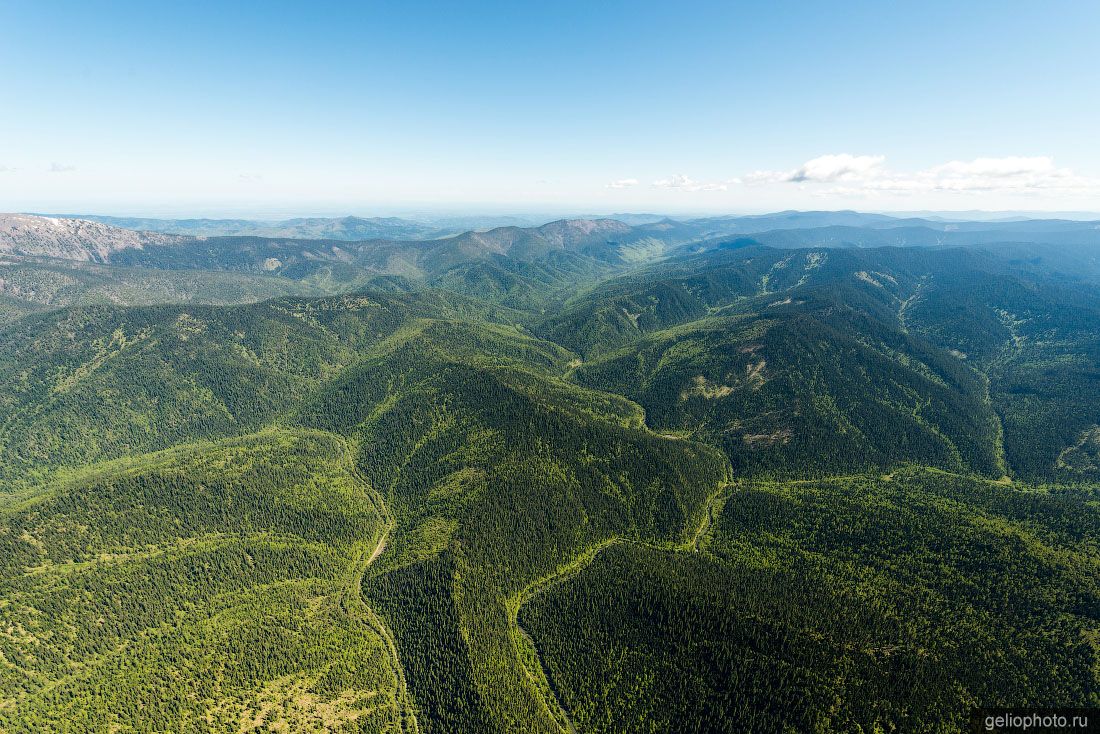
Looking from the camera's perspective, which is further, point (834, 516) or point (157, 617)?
point (834, 516)

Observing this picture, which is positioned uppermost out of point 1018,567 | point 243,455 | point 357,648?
point 243,455

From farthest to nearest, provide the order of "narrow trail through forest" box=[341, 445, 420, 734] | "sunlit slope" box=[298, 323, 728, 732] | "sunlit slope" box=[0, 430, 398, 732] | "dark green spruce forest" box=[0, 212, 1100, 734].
A: "sunlit slope" box=[298, 323, 728, 732], "narrow trail through forest" box=[341, 445, 420, 734], "sunlit slope" box=[0, 430, 398, 732], "dark green spruce forest" box=[0, 212, 1100, 734]

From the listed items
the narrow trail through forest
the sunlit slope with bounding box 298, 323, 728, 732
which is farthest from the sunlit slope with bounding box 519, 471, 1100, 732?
the narrow trail through forest

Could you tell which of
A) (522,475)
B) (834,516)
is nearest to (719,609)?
(834,516)

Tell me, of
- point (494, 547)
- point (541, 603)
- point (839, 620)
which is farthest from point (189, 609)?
point (839, 620)

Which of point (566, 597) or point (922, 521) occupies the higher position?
point (922, 521)

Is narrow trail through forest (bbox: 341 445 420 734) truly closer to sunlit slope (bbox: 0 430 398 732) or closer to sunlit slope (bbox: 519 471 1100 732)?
sunlit slope (bbox: 0 430 398 732)

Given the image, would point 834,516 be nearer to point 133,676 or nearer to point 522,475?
point 522,475

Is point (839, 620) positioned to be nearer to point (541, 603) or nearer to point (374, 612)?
point (541, 603)
